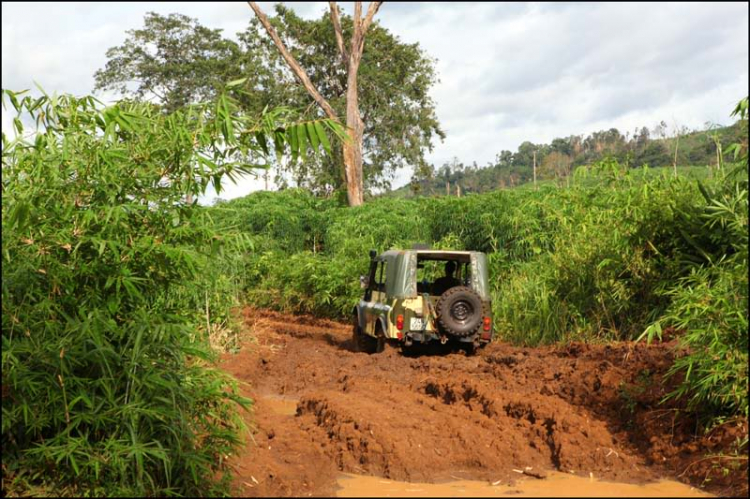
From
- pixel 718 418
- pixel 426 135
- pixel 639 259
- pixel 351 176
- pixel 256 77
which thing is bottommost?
pixel 718 418

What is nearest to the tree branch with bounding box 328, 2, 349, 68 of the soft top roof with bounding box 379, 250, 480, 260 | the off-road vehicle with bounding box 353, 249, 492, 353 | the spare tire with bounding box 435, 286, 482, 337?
the off-road vehicle with bounding box 353, 249, 492, 353

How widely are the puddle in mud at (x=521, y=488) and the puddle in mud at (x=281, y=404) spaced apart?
112 inches

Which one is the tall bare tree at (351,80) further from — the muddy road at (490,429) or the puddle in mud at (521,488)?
the puddle in mud at (521,488)

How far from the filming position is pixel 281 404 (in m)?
9.39

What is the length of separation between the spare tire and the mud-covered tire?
173 cm

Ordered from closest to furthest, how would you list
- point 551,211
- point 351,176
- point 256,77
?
1. point 551,211
2. point 351,176
3. point 256,77

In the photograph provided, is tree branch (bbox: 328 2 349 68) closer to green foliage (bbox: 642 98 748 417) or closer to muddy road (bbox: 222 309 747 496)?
muddy road (bbox: 222 309 747 496)

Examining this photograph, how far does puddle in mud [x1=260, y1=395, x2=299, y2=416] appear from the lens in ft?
29.4

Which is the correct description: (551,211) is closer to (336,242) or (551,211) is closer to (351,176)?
(336,242)

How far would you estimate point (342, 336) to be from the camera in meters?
15.0

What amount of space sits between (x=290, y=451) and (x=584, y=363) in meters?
3.81

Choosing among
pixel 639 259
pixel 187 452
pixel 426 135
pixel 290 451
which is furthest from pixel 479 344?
pixel 426 135

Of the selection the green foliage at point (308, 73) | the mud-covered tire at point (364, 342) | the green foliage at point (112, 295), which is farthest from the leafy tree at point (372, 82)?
the green foliage at point (112, 295)

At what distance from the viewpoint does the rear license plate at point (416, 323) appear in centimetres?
1109
